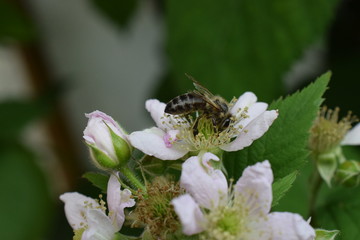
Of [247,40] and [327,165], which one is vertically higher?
[247,40]

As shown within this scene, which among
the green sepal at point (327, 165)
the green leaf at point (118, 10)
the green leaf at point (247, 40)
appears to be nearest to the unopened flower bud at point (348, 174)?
the green sepal at point (327, 165)

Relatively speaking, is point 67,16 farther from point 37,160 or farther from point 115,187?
point 115,187

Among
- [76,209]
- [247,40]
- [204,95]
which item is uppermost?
[247,40]

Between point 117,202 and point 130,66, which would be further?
point 130,66

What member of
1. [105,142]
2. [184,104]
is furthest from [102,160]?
[184,104]

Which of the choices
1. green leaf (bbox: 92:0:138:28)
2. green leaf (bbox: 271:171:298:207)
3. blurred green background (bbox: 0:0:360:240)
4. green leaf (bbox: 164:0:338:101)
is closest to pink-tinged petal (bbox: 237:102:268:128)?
green leaf (bbox: 271:171:298:207)

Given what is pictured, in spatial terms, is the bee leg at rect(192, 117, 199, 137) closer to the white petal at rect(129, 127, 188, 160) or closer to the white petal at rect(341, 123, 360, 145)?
the white petal at rect(129, 127, 188, 160)

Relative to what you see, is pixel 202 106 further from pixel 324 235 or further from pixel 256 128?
pixel 324 235
